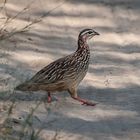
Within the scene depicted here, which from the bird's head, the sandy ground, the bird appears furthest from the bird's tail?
the bird's head

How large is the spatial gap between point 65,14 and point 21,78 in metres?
4.41

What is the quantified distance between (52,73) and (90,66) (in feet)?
7.08

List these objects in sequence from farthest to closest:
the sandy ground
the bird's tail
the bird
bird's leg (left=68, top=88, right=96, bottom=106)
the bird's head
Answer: the bird's head → bird's leg (left=68, top=88, right=96, bottom=106) → the bird → the bird's tail → the sandy ground

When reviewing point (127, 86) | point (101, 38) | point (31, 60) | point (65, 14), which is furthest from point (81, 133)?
point (65, 14)

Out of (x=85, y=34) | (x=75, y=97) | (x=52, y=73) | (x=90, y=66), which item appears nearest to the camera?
(x=52, y=73)

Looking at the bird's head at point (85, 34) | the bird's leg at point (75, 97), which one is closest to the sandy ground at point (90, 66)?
the bird's leg at point (75, 97)

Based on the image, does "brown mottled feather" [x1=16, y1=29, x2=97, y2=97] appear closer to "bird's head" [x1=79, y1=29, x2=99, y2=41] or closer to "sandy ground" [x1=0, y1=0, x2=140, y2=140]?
"sandy ground" [x1=0, y1=0, x2=140, y2=140]

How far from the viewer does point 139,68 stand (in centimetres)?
1080

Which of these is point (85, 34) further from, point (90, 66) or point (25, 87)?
point (90, 66)

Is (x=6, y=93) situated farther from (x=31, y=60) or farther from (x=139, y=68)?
(x=139, y=68)

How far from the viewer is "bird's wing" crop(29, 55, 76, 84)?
863cm

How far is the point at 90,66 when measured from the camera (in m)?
10.8

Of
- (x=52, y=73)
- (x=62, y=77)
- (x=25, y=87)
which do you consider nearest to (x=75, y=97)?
(x=62, y=77)

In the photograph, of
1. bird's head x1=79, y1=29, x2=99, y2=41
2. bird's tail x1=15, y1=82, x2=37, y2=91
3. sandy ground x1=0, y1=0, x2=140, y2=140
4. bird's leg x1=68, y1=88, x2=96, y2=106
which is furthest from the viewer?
bird's head x1=79, y1=29, x2=99, y2=41
